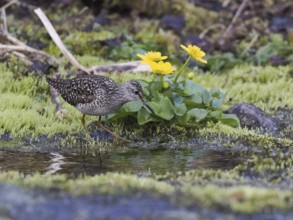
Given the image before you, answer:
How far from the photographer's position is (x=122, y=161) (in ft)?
24.5

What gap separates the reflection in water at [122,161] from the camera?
275 inches

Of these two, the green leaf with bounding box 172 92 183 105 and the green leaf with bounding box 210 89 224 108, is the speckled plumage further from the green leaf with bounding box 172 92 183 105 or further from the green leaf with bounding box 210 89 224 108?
the green leaf with bounding box 210 89 224 108

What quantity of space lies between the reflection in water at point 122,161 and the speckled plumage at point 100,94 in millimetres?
609

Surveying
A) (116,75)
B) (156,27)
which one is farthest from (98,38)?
(116,75)

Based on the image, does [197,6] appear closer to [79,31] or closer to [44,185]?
[79,31]

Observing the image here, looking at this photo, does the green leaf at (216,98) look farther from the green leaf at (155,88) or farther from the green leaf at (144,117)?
the green leaf at (144,117)

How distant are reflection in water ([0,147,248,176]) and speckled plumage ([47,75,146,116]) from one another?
0.61 meters

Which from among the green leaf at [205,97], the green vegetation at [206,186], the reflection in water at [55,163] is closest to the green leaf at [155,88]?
the green leaf at [205,97]

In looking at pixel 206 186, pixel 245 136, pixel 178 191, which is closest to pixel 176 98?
pixel 245 136

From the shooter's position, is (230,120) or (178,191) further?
(230,120)

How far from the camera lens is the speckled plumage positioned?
327 inches

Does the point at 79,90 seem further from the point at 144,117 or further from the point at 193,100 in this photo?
the point at 193,100

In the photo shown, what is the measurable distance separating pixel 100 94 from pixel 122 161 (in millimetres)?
1211

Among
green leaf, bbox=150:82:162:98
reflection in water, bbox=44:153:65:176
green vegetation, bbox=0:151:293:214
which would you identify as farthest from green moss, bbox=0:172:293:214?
green leaf, bbox=150:82:162:98
